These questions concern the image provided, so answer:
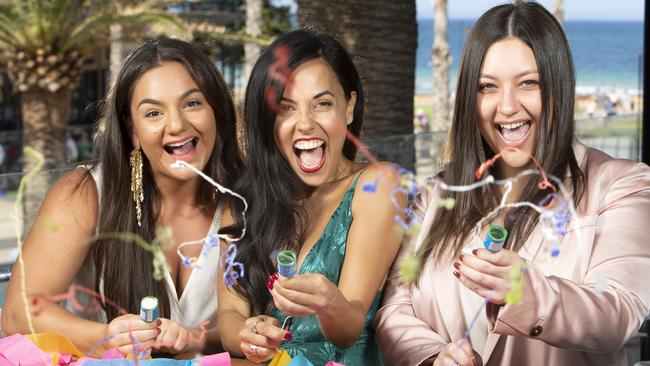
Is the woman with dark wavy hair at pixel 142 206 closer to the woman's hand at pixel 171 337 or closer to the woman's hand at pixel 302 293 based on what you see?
the woman's hand at pixel 171 337

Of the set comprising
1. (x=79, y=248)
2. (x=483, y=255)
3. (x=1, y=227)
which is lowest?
(x=1, y=227)

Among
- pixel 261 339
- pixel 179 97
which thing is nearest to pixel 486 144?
pixel 261 339

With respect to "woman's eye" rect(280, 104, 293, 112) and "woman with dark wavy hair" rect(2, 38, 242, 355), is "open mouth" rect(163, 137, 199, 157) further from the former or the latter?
"woman's eye" rect(280, 104, 293, 112)

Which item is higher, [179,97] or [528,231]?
[179,97]

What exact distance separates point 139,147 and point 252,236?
470 mm

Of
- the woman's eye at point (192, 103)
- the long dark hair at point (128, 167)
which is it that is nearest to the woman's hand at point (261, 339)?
the long dark hair at point (128, 167)

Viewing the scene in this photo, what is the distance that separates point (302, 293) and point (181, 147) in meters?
0.73

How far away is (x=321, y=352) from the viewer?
9.08 feet

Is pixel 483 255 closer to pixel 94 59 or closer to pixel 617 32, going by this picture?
pixel 94 59

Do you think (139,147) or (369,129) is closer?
(139,147)

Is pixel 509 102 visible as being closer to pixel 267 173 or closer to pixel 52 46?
pixel 267 173

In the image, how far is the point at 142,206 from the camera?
117 inches

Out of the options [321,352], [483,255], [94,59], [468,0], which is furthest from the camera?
[468,0]

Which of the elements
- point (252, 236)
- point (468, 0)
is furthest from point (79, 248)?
point (468, 0)
